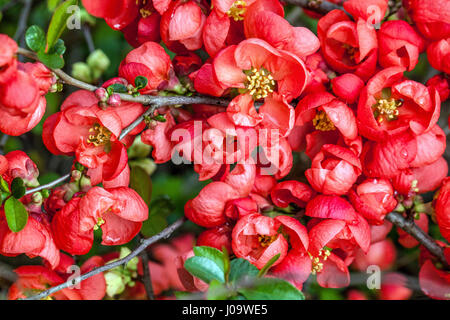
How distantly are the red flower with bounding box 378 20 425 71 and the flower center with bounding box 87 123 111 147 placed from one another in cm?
50

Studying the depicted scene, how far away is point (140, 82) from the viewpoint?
79 cm

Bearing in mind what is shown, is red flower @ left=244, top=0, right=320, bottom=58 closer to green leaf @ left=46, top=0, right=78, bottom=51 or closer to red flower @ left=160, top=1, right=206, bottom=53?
red flower @ left=160, top=1, right=206, bottom=53

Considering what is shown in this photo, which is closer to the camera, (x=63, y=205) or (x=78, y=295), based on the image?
(x=63, y=205)

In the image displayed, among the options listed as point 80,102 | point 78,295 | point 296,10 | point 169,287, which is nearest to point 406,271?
point 169,287

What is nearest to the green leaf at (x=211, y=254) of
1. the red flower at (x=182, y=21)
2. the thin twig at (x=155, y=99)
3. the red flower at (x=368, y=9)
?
the thin twig at (x=155, y=99)

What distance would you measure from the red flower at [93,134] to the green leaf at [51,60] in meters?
0.11

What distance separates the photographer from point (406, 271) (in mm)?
1533

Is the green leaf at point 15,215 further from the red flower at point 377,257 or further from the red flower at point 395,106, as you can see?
the red flower at point 377,257

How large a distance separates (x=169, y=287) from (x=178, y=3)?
76 centimetres

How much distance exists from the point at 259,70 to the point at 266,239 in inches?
11.7

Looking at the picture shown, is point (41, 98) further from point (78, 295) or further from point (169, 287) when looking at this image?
point (169, 287)

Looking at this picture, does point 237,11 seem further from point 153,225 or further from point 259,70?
point 153,225

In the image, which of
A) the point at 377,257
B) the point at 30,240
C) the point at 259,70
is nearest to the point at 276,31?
the point at 259,70
